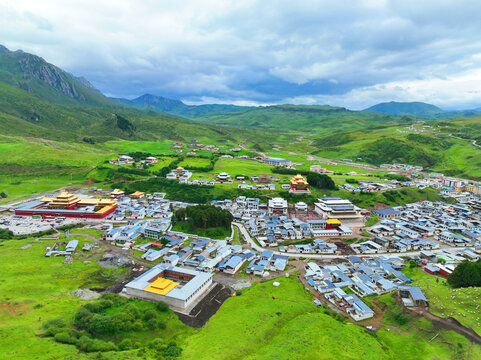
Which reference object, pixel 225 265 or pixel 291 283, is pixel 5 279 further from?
pixel 291 283

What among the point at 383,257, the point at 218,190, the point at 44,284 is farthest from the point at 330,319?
the point at 218,190

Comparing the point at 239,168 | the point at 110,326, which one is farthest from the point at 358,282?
the point at 239,168

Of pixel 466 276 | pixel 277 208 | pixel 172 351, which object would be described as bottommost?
pixel 172 351

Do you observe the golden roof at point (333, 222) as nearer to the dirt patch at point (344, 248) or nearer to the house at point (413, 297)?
the dirt patch at point (344, 248)

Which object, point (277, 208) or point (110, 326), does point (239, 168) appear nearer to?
point (277, 208)

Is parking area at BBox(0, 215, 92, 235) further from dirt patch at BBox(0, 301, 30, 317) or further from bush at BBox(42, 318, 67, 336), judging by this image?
bush at BBox(42, 318, 67, 336)

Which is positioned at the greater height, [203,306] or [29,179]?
[29,179]
